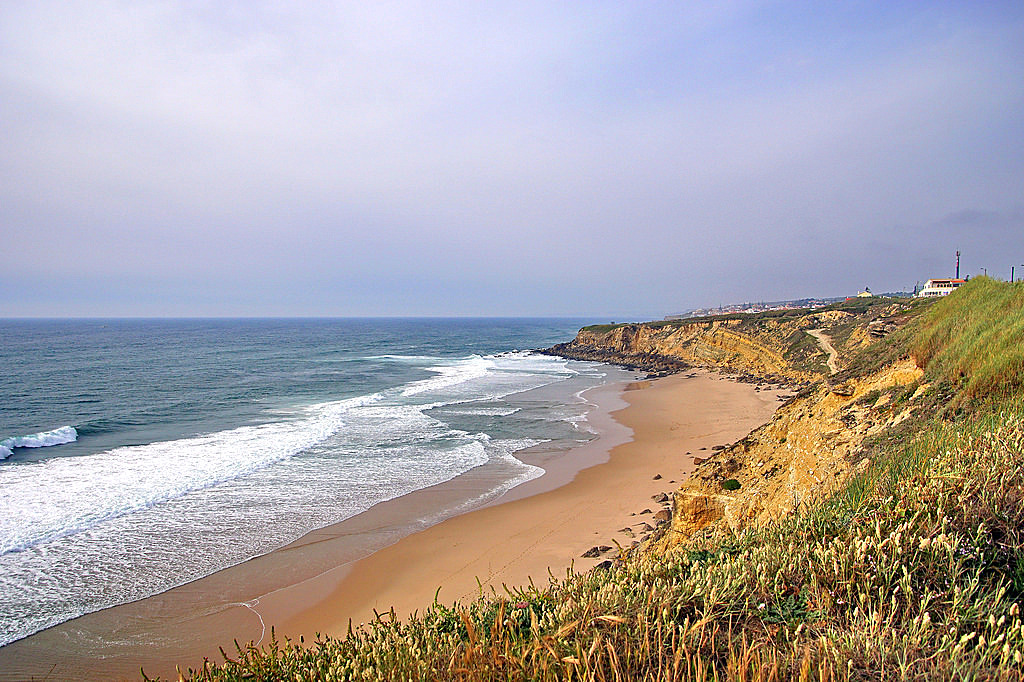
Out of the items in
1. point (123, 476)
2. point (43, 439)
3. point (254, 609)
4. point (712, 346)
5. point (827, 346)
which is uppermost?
point (827, 346)

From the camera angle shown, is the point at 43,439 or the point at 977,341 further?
the point at 43,439

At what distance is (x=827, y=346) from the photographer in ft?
114

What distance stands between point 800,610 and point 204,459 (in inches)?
817

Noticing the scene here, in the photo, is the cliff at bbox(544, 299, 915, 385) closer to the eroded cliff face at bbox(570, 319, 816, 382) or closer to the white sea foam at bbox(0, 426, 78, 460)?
the eroded cliff face at bbox(570, 319, 816, 382)

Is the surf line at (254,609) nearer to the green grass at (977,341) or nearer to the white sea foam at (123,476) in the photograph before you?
the white sea foam at (123,476)

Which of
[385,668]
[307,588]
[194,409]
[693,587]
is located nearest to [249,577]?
[307,588]

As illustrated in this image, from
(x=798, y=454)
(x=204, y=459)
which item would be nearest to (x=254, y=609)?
(x=798, y=454)

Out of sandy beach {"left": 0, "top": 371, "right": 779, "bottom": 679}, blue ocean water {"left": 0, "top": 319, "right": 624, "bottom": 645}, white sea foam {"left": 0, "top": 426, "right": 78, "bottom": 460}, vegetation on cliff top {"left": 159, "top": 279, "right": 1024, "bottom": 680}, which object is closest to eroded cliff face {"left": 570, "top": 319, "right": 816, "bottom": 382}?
blue ocean water {"left": 0, "top": 319, "right": 624, "bottom": 645}

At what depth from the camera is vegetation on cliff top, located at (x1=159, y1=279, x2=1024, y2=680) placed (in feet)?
7.25

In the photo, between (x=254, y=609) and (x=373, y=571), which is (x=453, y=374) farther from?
(x=254, y=609)

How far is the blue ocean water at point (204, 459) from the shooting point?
1101 cm

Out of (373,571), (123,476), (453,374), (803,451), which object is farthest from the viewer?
(453,374)

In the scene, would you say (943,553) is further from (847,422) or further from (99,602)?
(99,602)

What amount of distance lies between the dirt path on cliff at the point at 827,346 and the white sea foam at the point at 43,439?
3737 centimetres
